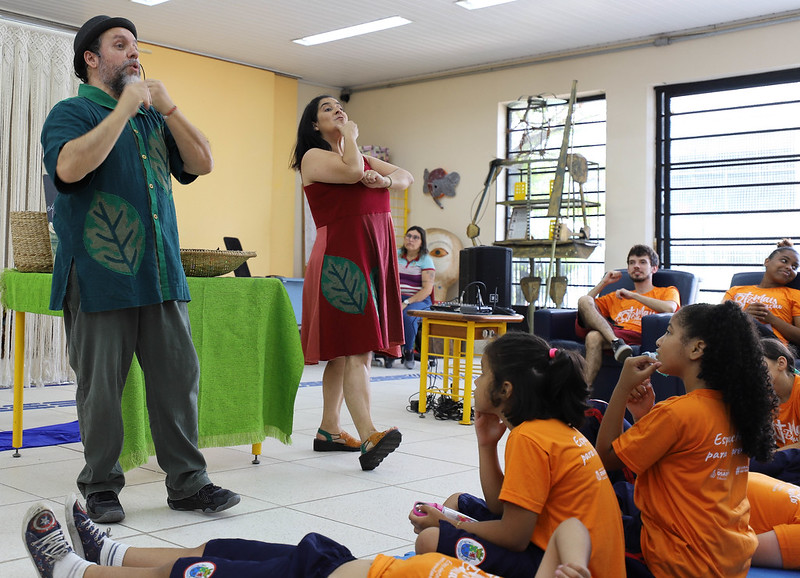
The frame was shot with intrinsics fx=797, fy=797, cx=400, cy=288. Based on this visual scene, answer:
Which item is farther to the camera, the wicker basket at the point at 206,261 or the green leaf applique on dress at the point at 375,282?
the green leaf applique on dress at the point at 375,282

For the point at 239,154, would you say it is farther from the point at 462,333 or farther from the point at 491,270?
the point at 462,333

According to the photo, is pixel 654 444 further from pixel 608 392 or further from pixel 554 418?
pixel 608 392

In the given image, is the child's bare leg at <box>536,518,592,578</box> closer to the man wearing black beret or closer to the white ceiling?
the man wearing black beret

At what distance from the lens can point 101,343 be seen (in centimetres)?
236

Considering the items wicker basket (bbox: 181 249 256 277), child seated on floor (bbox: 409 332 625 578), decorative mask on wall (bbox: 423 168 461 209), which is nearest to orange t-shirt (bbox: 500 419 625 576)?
child seated on floor (bbox: 409 332 625 578)

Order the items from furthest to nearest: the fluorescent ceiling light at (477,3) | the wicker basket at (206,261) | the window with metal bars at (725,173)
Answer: the window with metal bars at (725,173), the fluorescent ceiling light at (477,3), the wicker basket at (206,261)

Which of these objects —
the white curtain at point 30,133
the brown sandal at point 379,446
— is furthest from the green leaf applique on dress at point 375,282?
the white curtain at point 30,133

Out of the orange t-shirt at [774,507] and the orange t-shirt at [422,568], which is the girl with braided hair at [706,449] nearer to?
the orange t-shirt at [774,507]

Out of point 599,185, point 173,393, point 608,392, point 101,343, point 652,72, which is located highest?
point 652,72

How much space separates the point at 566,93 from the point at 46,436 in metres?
5.97

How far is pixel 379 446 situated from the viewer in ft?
10.3

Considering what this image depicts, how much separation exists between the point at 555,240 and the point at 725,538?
5.61 meters

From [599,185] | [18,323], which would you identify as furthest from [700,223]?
[18,323]

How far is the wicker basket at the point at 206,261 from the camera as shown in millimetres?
2953
